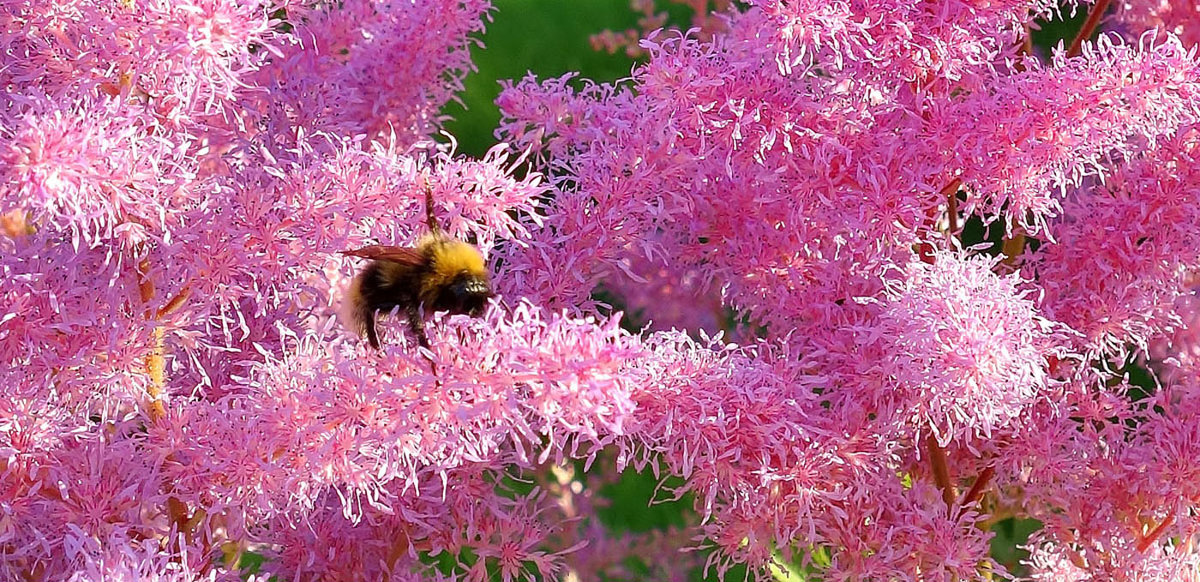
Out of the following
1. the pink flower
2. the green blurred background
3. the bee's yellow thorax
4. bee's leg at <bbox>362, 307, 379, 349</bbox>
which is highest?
the pink flower

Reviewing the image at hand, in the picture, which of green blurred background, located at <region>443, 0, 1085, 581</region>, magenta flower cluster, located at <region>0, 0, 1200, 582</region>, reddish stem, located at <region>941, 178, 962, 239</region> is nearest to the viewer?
magenta flower cluster, located at <region>0, 0, 1200, 582</region>

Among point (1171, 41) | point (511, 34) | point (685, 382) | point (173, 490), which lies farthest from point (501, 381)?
point (511, 34)

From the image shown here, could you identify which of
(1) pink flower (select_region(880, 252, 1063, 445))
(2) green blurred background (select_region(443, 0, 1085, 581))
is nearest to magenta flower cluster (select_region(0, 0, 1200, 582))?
(1) pink flower (select_region(880, 252, 1063, 445))

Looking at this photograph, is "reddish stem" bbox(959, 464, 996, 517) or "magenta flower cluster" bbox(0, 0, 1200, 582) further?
"reddish stem" bbox(959, 464, 996, 517)

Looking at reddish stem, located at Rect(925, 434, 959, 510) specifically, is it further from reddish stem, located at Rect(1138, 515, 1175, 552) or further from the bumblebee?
the bumblebee

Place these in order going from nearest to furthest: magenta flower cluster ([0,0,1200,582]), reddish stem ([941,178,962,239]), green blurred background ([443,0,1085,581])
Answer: magenta flower cluster ([0,0,1200,582])
reddish stem ([941,178,962,239])
green blurred background ([443,0,1085,581])

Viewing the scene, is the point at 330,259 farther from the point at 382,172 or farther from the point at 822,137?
the point at 822,137

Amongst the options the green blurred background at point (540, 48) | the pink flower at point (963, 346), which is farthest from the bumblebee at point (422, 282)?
the green blurred background at point (540, 48)

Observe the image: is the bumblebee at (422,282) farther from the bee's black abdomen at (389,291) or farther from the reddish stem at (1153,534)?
the reddish stem at (1153,534)
